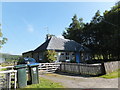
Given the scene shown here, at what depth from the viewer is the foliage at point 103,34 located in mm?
24350

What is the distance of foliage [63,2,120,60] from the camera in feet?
79.9

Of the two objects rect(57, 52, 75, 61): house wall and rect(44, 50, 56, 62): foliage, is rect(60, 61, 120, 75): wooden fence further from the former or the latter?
rect(57, 52, 75, 61): house wall

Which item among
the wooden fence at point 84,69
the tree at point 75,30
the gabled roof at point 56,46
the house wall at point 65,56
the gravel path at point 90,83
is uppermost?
the tree at point 75,30

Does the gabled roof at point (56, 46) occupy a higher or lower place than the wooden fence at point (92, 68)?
higher

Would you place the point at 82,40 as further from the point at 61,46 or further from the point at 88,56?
the point at 61,46

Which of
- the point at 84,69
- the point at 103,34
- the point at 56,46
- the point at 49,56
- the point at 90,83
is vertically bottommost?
the point at 90,83

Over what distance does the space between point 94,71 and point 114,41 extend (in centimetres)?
1487

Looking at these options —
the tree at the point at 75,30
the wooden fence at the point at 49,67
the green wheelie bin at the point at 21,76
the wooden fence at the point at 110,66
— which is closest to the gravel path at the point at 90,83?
the wooden fence at the point at 110,66

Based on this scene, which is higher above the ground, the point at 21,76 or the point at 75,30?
the point at 75,30

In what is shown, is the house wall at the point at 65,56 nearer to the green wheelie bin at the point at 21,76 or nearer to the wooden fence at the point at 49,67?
the wooden fence at the point at 49,67

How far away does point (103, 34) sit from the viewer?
30.2 meters

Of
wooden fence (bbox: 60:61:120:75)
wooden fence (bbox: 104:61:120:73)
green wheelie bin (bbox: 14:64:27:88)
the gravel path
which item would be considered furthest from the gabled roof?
green wheelie bin (bbox: 14:64:27:88)

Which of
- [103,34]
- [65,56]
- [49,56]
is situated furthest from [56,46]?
[103,34]

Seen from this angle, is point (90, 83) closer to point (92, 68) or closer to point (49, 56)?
point (92, 68)
